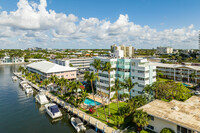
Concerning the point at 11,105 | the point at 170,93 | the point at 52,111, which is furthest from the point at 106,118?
the point at 11,105

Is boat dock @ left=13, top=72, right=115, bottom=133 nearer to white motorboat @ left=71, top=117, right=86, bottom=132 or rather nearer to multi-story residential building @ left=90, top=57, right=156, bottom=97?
white motorboat @ left=71, top=117, right=86, bottom=132

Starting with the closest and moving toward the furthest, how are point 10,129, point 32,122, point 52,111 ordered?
point 10,129 < point 32,122 < point 52,111

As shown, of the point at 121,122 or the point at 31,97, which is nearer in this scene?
the point at 121,122

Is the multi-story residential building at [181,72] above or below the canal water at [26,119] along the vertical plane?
above

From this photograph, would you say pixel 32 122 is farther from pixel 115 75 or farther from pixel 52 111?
pixel 115 75

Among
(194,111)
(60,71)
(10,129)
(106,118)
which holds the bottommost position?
(10,129)

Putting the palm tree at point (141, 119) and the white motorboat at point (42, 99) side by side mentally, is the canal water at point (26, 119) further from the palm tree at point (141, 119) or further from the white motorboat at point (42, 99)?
the palm tree at point (141, 119)

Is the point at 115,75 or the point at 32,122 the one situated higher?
the point at 115,75

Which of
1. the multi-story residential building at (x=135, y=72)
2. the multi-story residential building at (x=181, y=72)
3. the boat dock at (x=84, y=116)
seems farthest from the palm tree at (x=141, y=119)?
the multi-story residential building at (x=181, y=72)

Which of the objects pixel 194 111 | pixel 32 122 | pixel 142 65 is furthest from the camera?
pixel 142 65
